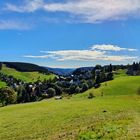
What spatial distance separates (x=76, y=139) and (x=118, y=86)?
143303mm

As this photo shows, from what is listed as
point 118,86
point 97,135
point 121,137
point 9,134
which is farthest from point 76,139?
point 118,86

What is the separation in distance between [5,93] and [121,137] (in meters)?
149

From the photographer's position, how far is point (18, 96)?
190 metres

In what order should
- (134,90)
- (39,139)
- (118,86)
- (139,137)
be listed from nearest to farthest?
(139,137)
(39,139)
(134,90)
(118,86)

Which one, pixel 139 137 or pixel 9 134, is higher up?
pixel 139 137

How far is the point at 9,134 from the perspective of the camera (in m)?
43.0

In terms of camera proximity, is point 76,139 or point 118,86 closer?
point 76,139

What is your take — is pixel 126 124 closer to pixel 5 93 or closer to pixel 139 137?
pixel 139 137

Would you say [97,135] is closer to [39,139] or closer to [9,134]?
[39,139]

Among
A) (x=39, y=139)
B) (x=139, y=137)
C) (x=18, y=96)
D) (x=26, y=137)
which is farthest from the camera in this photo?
(x=18, y=96)

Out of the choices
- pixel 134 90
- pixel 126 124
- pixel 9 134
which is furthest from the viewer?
pixel 134 90

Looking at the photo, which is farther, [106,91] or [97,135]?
[106,91]

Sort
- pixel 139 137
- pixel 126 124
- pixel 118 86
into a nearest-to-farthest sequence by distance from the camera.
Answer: pixel 139 137 → pixel 126 124 → pixel 118 86

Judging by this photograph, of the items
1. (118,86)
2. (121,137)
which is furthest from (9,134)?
(118,86)
